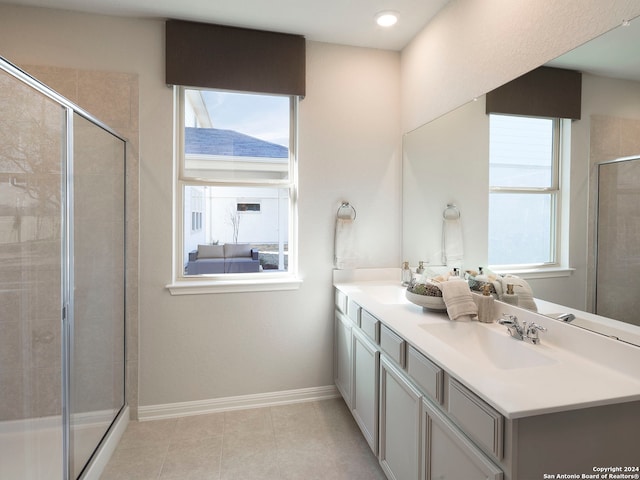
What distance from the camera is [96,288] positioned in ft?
6.52

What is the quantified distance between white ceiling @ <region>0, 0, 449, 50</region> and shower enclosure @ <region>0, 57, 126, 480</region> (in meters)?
0.86

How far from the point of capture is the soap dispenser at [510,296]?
5.47 ft

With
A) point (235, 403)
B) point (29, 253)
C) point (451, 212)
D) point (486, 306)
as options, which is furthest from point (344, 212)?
point (29, 253)

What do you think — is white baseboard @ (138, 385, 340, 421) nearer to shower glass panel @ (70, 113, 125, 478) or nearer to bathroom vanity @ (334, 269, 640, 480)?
shower glass panel @ (70, 113, 125, 478)

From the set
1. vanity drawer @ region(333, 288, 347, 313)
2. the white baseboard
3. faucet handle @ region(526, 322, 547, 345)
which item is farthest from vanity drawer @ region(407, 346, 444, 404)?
the white baseboard

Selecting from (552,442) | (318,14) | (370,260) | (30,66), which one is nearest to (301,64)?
(318,14)

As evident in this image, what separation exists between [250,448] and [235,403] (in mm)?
475

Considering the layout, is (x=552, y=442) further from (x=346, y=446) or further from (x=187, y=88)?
(x=187, y=88)

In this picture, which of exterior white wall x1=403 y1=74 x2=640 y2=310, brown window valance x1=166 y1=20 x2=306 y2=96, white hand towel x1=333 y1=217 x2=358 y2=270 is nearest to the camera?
exterior white wall x1=403 y1=74 x2=640 y2=310

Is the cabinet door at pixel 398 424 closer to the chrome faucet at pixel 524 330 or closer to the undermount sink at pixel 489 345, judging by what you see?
the undermount sink at pixel 489 345

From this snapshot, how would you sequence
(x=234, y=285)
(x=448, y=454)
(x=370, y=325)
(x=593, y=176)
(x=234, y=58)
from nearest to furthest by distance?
(x=448, y=454)
(x=593, y=176)
(x=370, y=325)
(x=234, y=58)
(x=234, y=285)

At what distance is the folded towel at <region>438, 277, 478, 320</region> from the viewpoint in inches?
67.9

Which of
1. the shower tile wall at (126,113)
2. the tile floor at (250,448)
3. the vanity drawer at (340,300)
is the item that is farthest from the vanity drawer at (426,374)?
the shower tile wall at (126,113)

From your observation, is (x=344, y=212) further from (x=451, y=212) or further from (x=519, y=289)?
(x=519, y=289)
